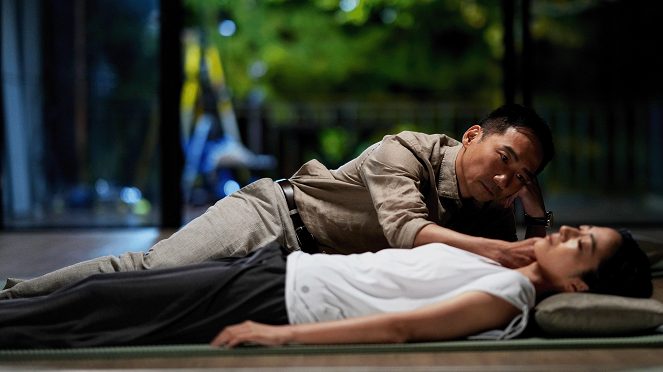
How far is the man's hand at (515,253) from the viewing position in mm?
1668

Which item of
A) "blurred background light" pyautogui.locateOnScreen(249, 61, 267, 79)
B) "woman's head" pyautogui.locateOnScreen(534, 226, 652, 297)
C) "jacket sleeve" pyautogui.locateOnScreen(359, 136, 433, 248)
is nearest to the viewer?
"woman's head" pyautogui.locateOnScreen(534, 226, 652, 297)

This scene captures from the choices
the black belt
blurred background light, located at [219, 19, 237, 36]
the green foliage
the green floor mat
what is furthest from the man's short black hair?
blurred background light, located at [219, 19, 237, 36]

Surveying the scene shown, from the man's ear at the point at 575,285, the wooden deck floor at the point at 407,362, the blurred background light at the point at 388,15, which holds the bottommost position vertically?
the wooden deck floor at the point at 407,362

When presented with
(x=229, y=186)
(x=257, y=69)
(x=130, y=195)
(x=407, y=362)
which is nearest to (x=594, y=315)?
(x=407, y=362)

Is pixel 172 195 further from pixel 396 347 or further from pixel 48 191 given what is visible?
pixel 396 347

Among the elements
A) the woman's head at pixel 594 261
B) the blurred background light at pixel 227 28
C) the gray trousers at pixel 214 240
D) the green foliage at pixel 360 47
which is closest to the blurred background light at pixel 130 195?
the green foliage at pixel 360 47

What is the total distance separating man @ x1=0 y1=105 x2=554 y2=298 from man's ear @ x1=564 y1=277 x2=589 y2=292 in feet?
0.43

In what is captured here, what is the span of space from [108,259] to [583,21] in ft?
17.6

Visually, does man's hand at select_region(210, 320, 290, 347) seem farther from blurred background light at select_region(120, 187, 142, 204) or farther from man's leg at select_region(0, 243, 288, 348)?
blurred background light at select_region(120, 187, 142, 204)

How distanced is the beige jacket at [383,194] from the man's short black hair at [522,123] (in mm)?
171

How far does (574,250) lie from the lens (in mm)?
1570

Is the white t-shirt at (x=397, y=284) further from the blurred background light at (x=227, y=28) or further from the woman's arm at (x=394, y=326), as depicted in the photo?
the blurred background light at (x=227, y=28)

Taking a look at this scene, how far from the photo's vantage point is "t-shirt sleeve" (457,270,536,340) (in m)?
1.52

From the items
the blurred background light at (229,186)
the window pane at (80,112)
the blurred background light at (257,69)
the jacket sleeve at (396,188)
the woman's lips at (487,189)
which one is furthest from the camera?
the blurred background light at (257,69)
